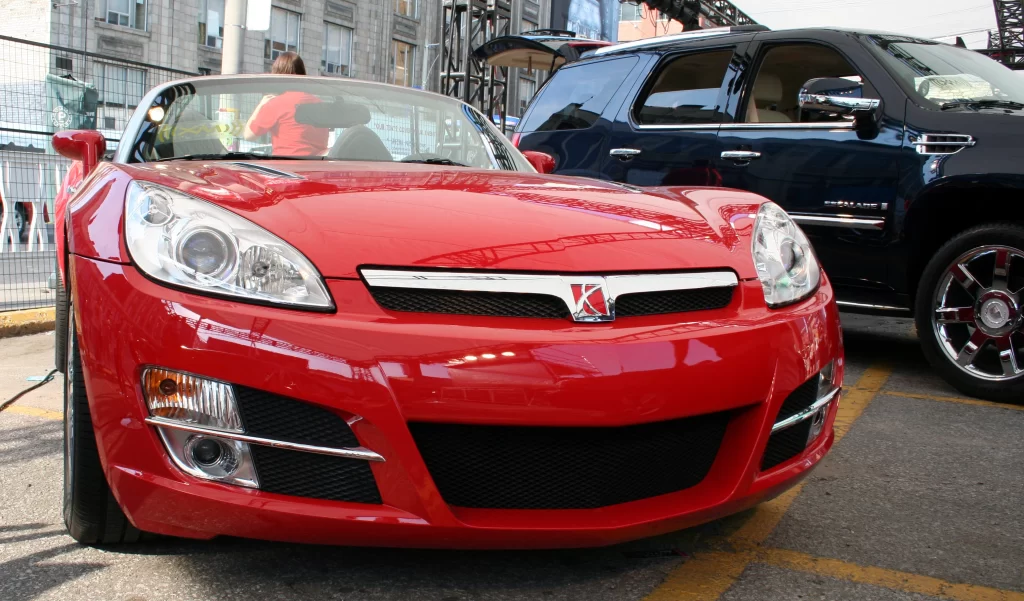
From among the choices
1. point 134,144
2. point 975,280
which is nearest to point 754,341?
point 134,144

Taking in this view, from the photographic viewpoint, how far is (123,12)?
25.9m

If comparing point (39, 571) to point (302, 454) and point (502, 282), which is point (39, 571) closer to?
point (302, 454)

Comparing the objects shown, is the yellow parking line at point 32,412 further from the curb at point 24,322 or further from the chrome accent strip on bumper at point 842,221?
the chrome accent strip on bumper at point 842,221

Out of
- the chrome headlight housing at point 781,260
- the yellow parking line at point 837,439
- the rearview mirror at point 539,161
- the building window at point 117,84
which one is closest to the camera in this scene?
the chrome headlight housing at point 781,260

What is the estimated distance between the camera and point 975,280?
3.94 metres

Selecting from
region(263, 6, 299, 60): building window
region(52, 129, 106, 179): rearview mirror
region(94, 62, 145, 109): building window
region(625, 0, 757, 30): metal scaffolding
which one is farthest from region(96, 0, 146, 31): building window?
region(52, 129, 106, 179): rearview mirror

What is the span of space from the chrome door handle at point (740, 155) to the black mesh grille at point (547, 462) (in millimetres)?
2996

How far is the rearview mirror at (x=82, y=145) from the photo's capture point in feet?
10.7

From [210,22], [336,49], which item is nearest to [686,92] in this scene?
[210,22]

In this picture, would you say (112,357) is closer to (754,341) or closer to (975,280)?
(754,341)

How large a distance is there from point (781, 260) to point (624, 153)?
9.68 ft

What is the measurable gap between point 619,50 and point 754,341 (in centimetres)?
395

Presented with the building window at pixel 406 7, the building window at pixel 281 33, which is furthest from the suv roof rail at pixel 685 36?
the building window at pixel 406 7

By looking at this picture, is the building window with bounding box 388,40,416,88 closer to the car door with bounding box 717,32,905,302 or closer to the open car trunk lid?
the open car trunk lid
